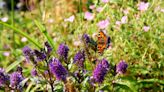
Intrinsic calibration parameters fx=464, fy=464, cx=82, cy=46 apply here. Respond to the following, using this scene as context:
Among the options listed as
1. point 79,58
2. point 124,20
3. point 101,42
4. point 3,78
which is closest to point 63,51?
point 79,58

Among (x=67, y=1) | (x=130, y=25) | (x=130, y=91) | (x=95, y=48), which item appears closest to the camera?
(x=95, y=48)

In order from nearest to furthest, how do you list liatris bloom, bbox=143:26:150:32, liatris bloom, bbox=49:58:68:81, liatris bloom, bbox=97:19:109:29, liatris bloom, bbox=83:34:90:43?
liatris bloom, bbox=49:58:68:81 < liatris bloom, bbox=83:34:90:43 < liatris bloom, bbox=143:26:150:32 < liatris bloom, bbox=97:19:109:29

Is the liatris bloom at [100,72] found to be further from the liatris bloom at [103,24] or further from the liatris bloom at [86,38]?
the liatris bloom at [103,24]

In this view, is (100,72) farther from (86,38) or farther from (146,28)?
(146,28)

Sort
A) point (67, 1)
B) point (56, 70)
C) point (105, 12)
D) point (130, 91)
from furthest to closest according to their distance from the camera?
point (67, 1) < point (105, 12) < point (130, 91) < point (56, 70)

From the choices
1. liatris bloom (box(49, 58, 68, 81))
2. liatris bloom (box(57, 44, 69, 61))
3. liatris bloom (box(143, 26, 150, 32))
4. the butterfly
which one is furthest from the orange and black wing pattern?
liatris bloom (box(143, 26, 150, 32))

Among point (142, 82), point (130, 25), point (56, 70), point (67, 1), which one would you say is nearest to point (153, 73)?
point (142, 82)

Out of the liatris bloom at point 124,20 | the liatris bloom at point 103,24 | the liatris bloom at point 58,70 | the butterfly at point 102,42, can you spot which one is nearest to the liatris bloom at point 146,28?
the liatris bloom at point 124,20

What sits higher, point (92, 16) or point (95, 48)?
point (92, 16)

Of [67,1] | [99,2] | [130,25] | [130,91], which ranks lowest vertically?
[130,91]

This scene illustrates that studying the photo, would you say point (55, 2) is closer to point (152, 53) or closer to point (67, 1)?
point (67, 1)

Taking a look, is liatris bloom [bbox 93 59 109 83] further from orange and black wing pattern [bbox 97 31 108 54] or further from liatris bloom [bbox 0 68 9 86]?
liatris bloom [bbox 0 68 9 86]
